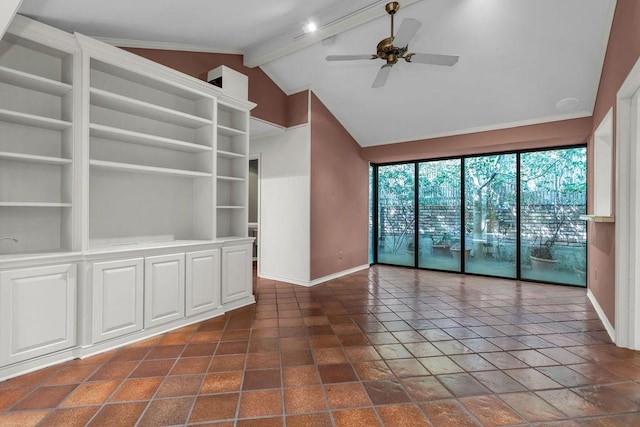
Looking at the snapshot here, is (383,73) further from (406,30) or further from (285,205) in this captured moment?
(285,205)

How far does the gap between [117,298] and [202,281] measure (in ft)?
2.76

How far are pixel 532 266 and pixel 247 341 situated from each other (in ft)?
16.2

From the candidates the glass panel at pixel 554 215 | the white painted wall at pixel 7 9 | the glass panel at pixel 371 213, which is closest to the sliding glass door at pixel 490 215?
the glass panel at pixel 554 215

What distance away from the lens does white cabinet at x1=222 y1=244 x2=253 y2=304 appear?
12.2 ft

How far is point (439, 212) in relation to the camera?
6.25m

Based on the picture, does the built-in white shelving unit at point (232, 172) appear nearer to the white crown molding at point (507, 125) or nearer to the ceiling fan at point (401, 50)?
the ceiling fan at point (401, 50)

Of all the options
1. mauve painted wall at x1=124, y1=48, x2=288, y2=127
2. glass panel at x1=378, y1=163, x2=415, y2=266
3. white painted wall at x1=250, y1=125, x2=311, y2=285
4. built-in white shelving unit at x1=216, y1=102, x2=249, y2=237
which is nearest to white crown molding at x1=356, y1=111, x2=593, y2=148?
glass panel at x1=378, y1=163, x2=415, y2=266

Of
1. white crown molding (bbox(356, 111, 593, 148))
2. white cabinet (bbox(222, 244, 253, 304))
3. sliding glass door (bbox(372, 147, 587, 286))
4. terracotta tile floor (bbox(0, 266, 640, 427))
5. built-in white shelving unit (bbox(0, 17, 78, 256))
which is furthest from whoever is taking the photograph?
sliding glass door (bbox(372, 147, 587, 286))

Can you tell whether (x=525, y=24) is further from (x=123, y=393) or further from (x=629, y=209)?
(x=123, y=393)

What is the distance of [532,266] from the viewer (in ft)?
17.7

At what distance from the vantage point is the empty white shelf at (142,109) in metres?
2.86

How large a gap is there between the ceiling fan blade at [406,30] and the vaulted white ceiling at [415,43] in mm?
534

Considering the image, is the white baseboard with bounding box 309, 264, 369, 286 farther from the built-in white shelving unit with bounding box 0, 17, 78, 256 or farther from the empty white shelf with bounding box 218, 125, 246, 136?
the built-in white shelving unit with bounding box 0, 17, 78, 256

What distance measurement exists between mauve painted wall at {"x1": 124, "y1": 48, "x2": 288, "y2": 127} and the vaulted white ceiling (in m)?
0.10
